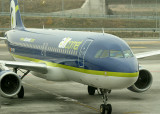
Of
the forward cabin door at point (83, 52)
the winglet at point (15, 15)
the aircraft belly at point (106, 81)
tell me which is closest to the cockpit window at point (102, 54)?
the aircraft belly at point (106, 81)

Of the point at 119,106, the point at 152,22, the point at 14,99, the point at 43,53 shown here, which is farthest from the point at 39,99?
the point at 152,22

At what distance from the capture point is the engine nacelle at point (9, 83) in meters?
22.7

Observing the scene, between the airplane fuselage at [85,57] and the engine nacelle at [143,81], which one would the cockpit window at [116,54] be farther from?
the engine nacelle at [143,81]

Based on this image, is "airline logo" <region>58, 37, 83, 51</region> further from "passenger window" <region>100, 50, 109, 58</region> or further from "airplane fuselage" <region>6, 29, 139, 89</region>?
"passenger window" <region>100, 50, 109, 58</region>

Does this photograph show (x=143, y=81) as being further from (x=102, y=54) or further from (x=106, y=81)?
(x=106, y=81)

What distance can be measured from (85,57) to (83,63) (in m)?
0.34

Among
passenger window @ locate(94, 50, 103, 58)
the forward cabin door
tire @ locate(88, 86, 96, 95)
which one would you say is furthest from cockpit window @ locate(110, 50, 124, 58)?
tire @ locate(88, 86, 96, 95)

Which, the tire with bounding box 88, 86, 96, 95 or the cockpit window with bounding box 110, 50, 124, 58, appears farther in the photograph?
the tire with bounding box 88, 86, 96, 95

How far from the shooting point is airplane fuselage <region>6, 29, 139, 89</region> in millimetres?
19784

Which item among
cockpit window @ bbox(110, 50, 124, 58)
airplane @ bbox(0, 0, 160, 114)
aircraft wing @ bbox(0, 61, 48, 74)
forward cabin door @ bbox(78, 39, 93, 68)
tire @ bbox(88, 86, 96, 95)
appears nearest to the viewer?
airplane @ bbox(0, 0, 160, 114)

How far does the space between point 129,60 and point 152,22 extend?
12255 cm

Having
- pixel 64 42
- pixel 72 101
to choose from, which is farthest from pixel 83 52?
pixel 72 101

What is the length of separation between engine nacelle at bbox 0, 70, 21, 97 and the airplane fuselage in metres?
2.58

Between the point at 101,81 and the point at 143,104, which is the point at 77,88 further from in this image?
the point at 101,81
